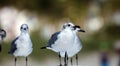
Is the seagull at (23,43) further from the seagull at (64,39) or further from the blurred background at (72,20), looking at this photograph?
the blurred background at (72,20)

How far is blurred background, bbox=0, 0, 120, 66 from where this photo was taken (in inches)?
56.2

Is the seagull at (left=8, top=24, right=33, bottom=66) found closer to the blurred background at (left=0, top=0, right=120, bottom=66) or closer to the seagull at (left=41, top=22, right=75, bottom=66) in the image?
the seagull at (left=41, top=22, right=75, bottom=66)

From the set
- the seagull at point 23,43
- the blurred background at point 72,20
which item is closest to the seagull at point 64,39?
the seagull at point 23,43

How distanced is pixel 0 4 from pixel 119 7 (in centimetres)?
49

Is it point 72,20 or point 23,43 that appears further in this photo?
point 72,20

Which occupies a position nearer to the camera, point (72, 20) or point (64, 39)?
point (64, 39)

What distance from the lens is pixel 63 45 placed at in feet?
3.67

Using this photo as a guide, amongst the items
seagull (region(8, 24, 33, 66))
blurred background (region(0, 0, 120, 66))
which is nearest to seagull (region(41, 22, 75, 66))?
seagull (region(8, 24, 33, 66))

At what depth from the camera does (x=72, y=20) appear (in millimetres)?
1500

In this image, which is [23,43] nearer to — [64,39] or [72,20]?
[64,39]

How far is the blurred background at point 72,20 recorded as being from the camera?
1428 millimetres

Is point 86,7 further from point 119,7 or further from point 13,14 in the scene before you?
point 13,14

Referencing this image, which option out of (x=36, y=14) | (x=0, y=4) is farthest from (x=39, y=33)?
(x=0, y=4)

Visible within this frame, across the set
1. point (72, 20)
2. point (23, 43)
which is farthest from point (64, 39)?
point (72, 20)
